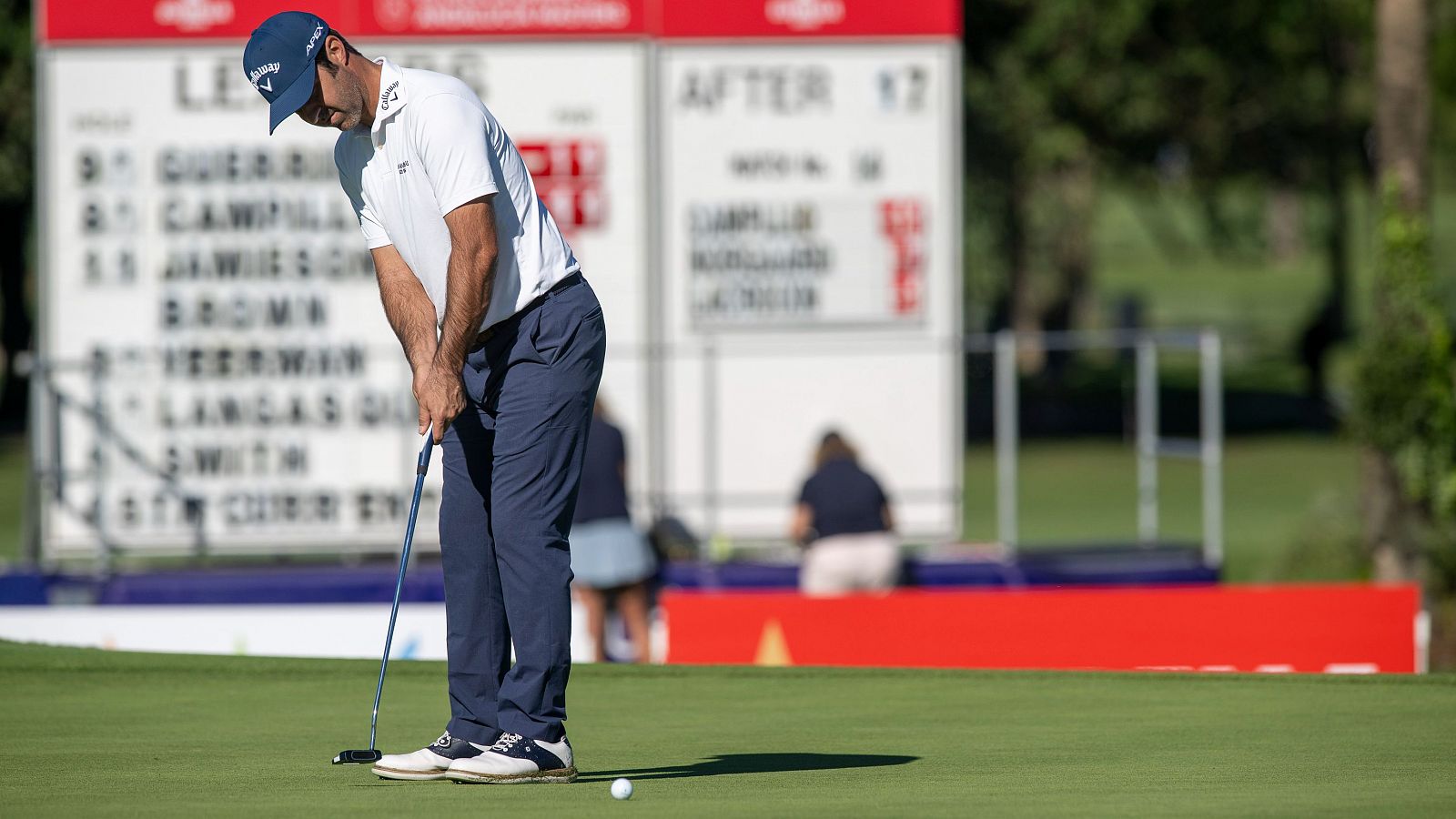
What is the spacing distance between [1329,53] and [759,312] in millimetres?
21415

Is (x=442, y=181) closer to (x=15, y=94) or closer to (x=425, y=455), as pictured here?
(x=425, y=455)

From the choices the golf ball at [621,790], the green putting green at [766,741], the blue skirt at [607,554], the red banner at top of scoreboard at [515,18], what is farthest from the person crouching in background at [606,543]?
the golf ball at [621,790]

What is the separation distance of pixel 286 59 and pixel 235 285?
26.3 feet

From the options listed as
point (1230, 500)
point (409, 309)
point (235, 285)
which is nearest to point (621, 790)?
point (409, 309)

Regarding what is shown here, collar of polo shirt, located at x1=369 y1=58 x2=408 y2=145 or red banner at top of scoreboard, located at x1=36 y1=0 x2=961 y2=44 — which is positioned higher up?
red banner at top of scoreboard, located at x1=36 y1=0 x2=961 y2=44

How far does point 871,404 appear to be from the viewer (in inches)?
515

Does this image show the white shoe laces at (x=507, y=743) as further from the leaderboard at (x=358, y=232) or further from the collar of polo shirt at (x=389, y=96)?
the leaderboard at (x=358, y=232)

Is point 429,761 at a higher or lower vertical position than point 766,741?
higher

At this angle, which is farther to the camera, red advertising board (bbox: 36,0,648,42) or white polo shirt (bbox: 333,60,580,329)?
red advertising board (bbox: 36,0,648,42)

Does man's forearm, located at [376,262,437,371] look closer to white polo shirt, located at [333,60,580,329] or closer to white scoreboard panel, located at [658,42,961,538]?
white polo shirt, located at [333,60,580,329]

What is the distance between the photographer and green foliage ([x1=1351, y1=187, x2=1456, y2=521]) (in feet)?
46.4

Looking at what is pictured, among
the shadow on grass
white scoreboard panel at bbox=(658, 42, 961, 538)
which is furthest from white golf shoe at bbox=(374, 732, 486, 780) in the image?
white scoreboard panel at bbox=(658, 42, 961, 538)

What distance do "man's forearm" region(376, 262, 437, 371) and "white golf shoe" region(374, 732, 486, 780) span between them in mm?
883

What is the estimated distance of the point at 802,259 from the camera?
13.0 meters
